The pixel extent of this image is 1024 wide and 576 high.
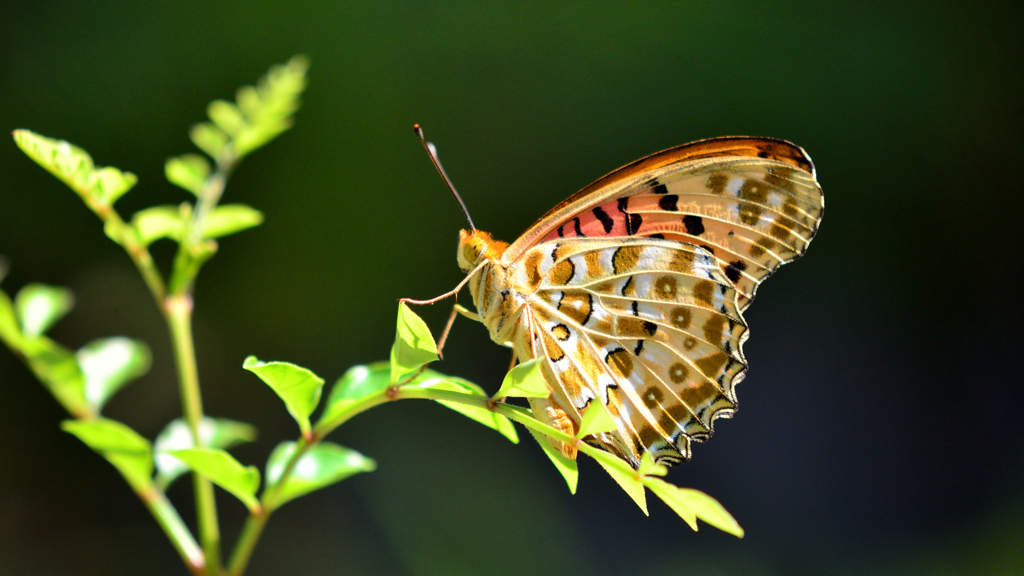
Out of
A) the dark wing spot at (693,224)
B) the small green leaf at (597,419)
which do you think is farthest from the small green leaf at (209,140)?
the dark wing spot at (693,224)

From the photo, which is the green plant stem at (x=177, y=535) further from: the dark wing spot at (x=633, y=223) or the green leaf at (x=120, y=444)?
the dark wing spot at (x=633, y=223)

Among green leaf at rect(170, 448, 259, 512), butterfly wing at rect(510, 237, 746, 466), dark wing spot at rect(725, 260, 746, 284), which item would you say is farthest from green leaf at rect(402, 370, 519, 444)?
dark wing spot at rect(725, 260, 746, 284)

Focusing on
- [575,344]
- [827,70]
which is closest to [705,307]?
[575,344]

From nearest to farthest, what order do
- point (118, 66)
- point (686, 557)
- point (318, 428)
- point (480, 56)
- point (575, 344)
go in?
point (318, 428) < point (575, 344) < point (118, 66) < point (686, 557) < point (480, 56)

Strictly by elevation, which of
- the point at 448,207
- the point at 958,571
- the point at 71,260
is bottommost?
the point at 958,571

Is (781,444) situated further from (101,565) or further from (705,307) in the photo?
(101,565)

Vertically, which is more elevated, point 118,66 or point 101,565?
point 118,66

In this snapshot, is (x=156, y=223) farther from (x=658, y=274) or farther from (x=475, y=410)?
(x=658, y=274)
